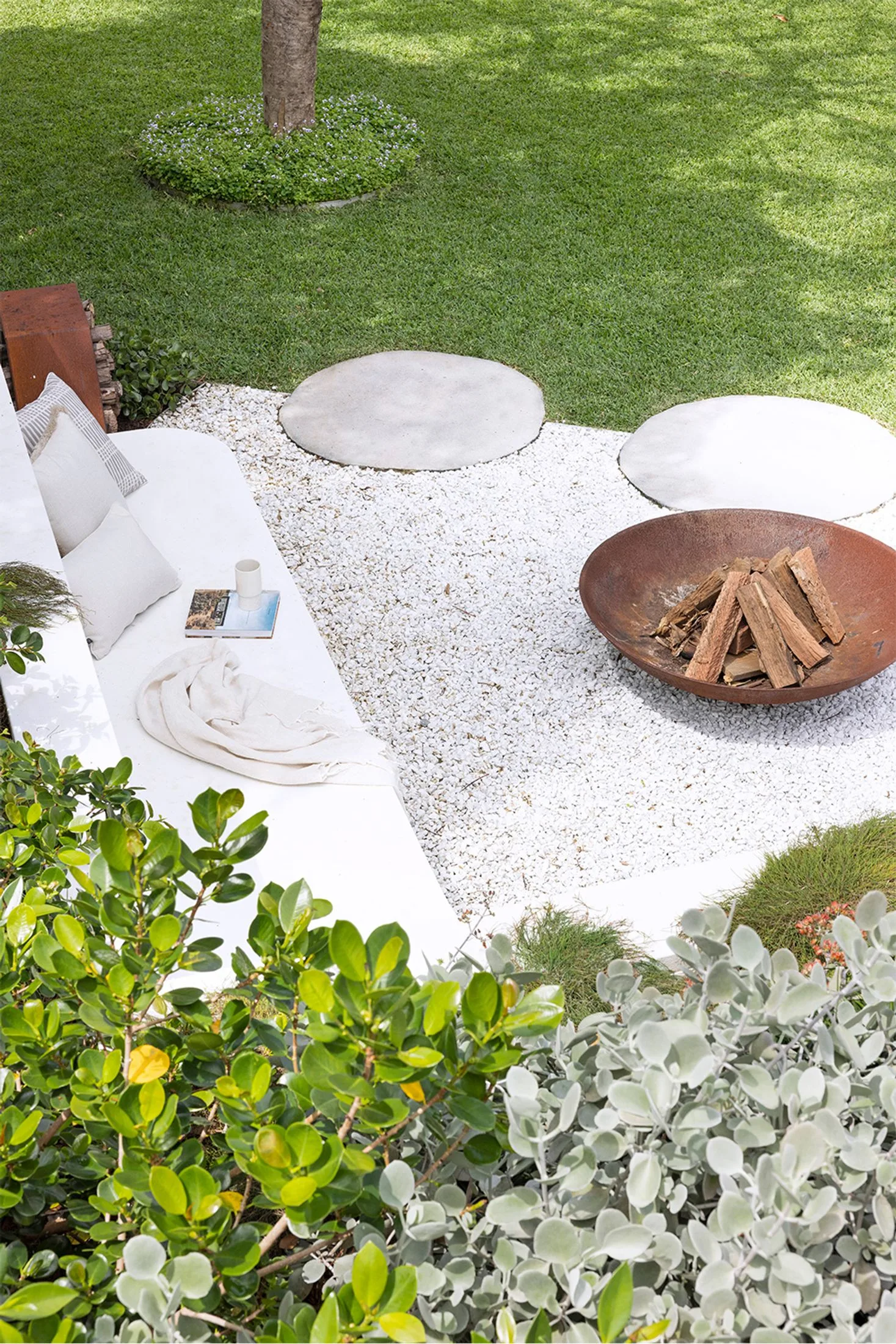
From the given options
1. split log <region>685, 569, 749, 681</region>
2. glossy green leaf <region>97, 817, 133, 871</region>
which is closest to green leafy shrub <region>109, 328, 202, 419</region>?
split log <region>685, 569, 749, 681</region>

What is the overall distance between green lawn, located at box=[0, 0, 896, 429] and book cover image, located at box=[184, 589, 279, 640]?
2.36m

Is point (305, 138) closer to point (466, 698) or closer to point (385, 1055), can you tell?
point (466, 698)

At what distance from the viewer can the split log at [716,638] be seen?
12.5 feet

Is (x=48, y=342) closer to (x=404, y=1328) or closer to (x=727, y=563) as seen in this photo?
(x=727, y=563)

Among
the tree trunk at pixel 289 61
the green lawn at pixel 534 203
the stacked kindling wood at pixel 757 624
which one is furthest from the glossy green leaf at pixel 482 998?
the tree trunk at pixel 289 61

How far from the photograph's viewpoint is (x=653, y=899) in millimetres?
3160

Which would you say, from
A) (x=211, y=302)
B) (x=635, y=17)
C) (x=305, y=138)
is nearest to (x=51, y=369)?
(x=211, y=302)

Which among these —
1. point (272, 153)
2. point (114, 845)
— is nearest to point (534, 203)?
point (272, 153)

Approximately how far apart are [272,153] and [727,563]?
4852 mm

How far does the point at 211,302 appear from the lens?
632cm

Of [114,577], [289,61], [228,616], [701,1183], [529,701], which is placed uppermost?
[701,1183]

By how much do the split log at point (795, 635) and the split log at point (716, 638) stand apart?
12 centimetres

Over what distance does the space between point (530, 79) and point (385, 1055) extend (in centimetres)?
990

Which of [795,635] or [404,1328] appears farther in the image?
[795,635]
